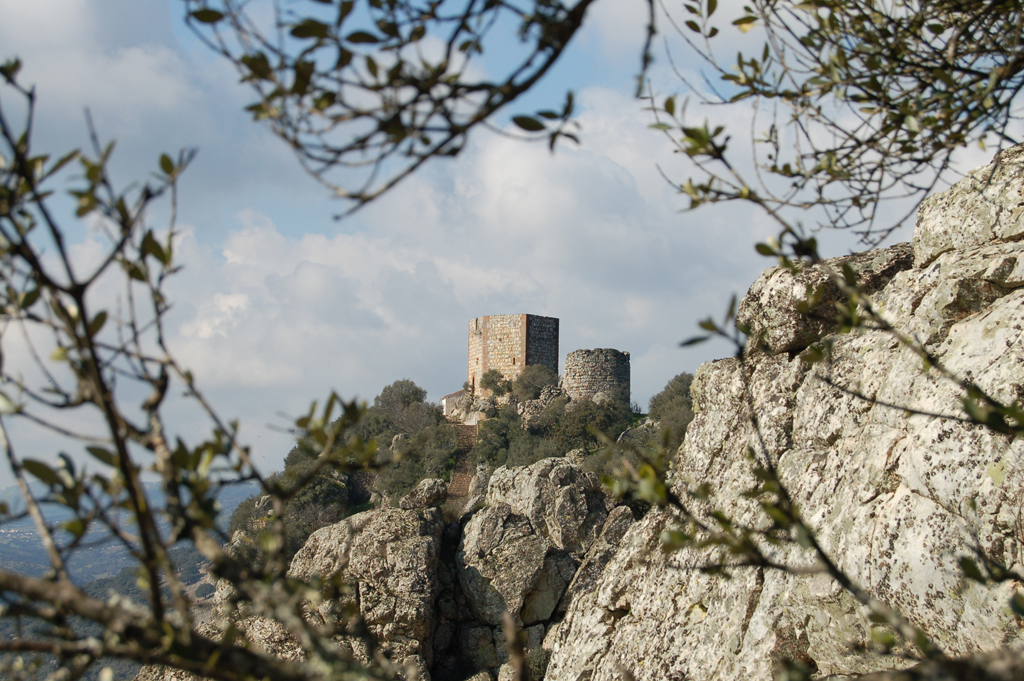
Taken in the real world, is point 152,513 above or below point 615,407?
below

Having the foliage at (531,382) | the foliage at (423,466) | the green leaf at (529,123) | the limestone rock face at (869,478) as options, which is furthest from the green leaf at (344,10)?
the foliage at (531,382)

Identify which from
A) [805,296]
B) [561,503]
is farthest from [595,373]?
[805,296]

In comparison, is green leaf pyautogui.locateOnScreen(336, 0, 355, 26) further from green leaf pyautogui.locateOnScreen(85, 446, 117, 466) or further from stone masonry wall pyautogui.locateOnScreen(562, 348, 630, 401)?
stone masonry wall pyautogui.locateOnScreen(562, 348, 630, 401)

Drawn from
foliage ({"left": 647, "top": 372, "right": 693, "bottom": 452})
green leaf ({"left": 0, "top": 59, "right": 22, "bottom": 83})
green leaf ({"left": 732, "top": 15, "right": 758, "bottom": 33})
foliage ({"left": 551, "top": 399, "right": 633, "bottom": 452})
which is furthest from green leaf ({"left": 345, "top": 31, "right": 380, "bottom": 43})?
foliage ({"left": 551, "top": 399, "right": 633, "bottom": 452})

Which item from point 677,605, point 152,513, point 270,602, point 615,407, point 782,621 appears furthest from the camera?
point 615,407

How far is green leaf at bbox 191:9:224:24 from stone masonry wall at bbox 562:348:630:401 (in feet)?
106

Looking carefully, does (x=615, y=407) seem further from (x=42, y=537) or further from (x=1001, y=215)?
(x=42, y=537)

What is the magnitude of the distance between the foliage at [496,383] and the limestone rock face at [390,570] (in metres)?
23.6

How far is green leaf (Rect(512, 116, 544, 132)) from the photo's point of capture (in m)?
1.62

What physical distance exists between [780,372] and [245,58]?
545cm

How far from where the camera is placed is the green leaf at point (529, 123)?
63.9 inches

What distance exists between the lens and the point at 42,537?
1.32 m

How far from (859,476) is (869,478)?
0.14m

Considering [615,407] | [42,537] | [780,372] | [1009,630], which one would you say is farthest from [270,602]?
[615,407]
